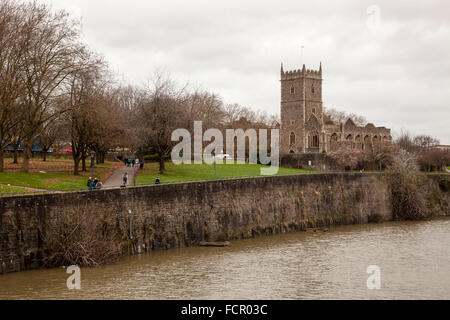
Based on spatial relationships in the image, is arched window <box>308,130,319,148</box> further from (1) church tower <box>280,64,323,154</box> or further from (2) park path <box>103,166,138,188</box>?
(2) park path <box>103,166,138,188</box>

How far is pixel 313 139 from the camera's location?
292 ft

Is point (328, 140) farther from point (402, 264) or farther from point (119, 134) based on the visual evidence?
point (402, 264)

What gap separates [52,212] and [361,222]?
1134 inches

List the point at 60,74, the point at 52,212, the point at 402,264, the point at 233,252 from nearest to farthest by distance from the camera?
the point at 52,212 → the point at 402,264 → the point at 233,252 → the point at 60,74

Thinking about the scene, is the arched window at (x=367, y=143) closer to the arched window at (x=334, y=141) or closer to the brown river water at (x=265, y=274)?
the arched window at (x=334, y=141)

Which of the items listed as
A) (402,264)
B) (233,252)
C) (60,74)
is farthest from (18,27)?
(402,264)

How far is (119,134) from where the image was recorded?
1817 inches

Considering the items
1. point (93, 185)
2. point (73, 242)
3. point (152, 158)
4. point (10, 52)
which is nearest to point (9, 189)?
point (93, 185)

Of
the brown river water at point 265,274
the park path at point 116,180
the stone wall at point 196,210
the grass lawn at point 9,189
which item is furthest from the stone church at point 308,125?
the grass lawn at point 9,189

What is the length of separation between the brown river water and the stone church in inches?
2012

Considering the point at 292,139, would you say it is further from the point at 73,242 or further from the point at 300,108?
the point at 73,242

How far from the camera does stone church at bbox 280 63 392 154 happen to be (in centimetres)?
8712

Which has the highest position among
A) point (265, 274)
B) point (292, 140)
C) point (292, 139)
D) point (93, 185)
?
point (292, 139)

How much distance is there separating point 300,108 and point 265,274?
222ft
